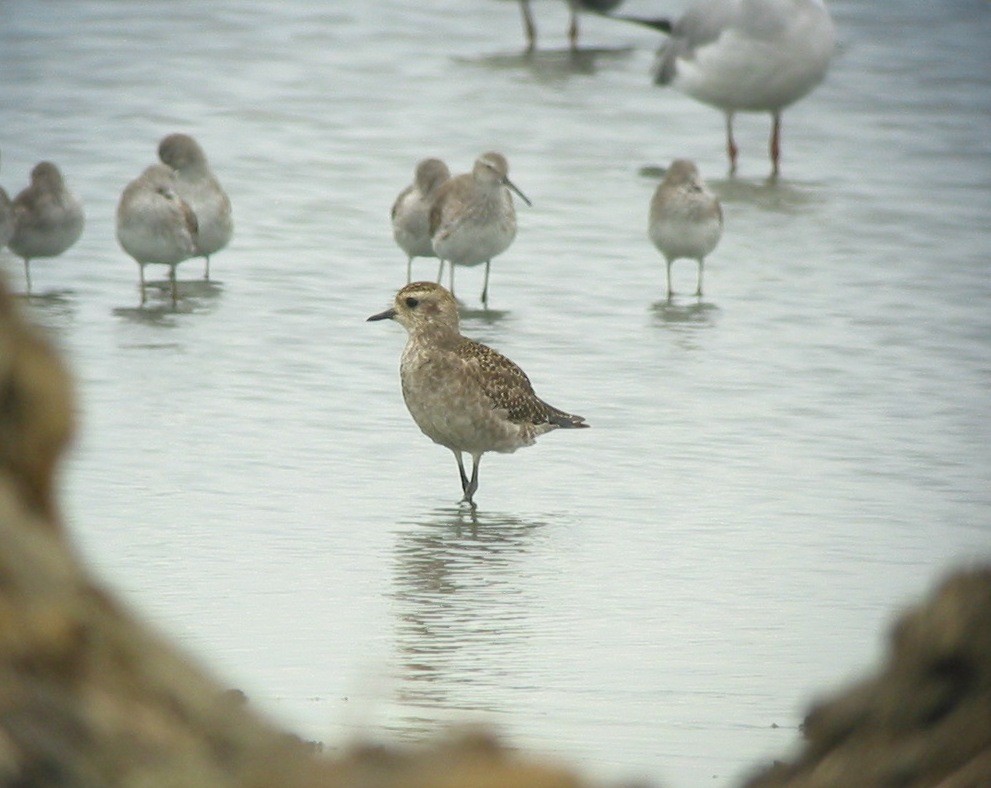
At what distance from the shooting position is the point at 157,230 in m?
12.8

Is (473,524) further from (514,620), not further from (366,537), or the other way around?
(514,620)

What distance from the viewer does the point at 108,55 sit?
20.9 meters

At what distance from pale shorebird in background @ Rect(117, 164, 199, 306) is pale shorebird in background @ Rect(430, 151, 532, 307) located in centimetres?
156

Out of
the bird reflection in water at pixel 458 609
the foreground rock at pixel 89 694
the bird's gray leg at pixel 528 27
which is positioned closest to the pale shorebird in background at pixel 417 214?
the bird reflection in water at pixel 458 609

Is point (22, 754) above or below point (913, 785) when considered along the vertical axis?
above

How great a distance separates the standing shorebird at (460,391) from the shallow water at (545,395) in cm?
22

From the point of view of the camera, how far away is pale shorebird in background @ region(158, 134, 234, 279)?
523 inches

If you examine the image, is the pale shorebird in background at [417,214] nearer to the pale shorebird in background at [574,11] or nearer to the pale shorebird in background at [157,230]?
the pale shorebird in background at [157,230]

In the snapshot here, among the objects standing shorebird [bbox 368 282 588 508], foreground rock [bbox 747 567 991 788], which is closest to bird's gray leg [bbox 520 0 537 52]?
standing shorebird [bbox 368 282 588 508]

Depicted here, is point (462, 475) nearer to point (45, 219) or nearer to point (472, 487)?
point (472, 487)

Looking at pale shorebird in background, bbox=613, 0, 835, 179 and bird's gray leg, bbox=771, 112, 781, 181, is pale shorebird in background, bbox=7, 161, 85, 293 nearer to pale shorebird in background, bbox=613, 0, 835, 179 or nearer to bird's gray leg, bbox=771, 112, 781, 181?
pale shorebird in background, bbox=613, 0, 835, 179

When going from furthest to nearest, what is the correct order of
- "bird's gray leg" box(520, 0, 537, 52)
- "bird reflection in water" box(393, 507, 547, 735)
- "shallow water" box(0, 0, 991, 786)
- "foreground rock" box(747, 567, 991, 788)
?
1. "bird's gray leg" box(520, 0, 537, 52)
2. "shallow water" box(0, 0, 991, 786)
3. "bird reflection in water" box(393, 507, 547, 735)
4. "foreground rock" box(747, 567, 991, 788)

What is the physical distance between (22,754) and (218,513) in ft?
20.6

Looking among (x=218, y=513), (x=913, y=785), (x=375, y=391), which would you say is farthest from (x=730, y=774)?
(x=375, y=391)
